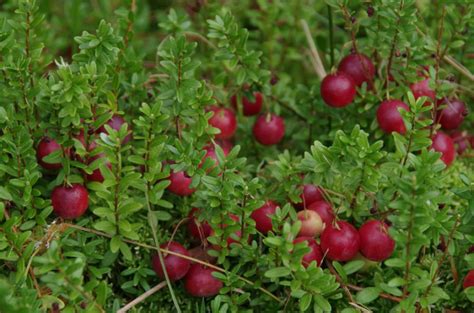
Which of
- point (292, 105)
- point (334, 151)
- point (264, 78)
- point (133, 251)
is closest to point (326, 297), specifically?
point (334, 151)

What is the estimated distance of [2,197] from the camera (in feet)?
9.72

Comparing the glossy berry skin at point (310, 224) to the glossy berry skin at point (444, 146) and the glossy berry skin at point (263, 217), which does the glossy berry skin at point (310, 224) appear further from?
the glossy berry skin at point (444, 146)

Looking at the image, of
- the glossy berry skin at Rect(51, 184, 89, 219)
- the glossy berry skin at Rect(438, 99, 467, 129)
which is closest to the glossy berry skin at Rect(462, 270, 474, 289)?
the glossy berry skin at Rect(438, 99, 467, 129)

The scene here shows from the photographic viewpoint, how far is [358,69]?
3.67 m

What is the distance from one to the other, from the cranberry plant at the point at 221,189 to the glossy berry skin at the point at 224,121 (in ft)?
0.04

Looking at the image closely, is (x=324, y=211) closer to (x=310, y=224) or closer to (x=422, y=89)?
(x=310, y=224)

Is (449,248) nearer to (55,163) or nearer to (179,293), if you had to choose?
(179,293)

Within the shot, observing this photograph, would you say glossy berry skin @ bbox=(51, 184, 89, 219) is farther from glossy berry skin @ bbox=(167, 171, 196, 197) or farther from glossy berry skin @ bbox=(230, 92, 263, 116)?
glossy berry skin @ bbox=(230, 92, 263, 116)

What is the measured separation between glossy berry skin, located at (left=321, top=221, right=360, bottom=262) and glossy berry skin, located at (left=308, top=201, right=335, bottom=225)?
0.15 meters

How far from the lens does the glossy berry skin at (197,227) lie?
322 cm

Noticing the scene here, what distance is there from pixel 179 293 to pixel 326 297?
695mm

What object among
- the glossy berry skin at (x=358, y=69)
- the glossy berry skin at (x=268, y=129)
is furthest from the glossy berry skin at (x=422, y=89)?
the glossy berry skin at (x=268, y=129)

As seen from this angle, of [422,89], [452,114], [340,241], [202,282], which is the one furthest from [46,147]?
[452,114]

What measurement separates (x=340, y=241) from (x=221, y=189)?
21.0 inches
